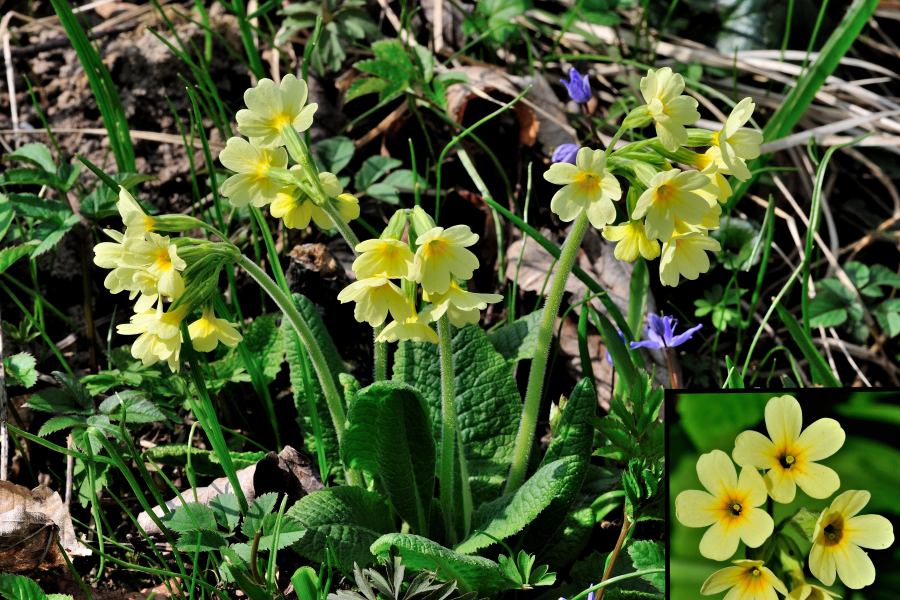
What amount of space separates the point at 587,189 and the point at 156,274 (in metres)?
0.75

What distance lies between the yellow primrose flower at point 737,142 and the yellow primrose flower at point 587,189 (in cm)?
21

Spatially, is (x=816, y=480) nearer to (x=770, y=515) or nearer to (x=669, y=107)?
(x=770, y=515)

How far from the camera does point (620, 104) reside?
3.21 meters

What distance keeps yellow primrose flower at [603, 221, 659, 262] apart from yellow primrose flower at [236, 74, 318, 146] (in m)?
0.59

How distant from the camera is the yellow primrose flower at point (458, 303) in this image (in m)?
1.57

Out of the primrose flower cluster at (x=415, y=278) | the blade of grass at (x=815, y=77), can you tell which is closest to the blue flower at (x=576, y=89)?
the blade of grass at (x=815, y=77)

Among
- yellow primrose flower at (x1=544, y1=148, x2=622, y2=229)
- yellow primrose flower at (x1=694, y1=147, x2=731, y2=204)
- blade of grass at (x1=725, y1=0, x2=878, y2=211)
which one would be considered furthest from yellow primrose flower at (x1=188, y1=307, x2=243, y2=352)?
blade of grass at (x1=725, y1=0, x2=878, y2=211)

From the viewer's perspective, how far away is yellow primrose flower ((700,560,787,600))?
48.7 inches

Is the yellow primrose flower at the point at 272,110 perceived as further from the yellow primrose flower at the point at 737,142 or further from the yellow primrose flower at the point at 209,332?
the yellow primrose flower at the point at 737,142

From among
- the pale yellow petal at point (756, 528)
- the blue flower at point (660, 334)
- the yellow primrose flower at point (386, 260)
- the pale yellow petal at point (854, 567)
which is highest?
the yellow primrose flower at point (386, 260)

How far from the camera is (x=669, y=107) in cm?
156

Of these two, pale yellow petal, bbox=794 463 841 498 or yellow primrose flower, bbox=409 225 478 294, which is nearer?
pale yellow petal, bbox=794 463 841 498

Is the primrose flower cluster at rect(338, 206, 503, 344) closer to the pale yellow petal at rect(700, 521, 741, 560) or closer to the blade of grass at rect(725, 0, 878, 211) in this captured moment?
the pale yellow petal at rect(700, 521, 741, 560)

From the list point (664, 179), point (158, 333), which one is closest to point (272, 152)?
point (158, 333)
